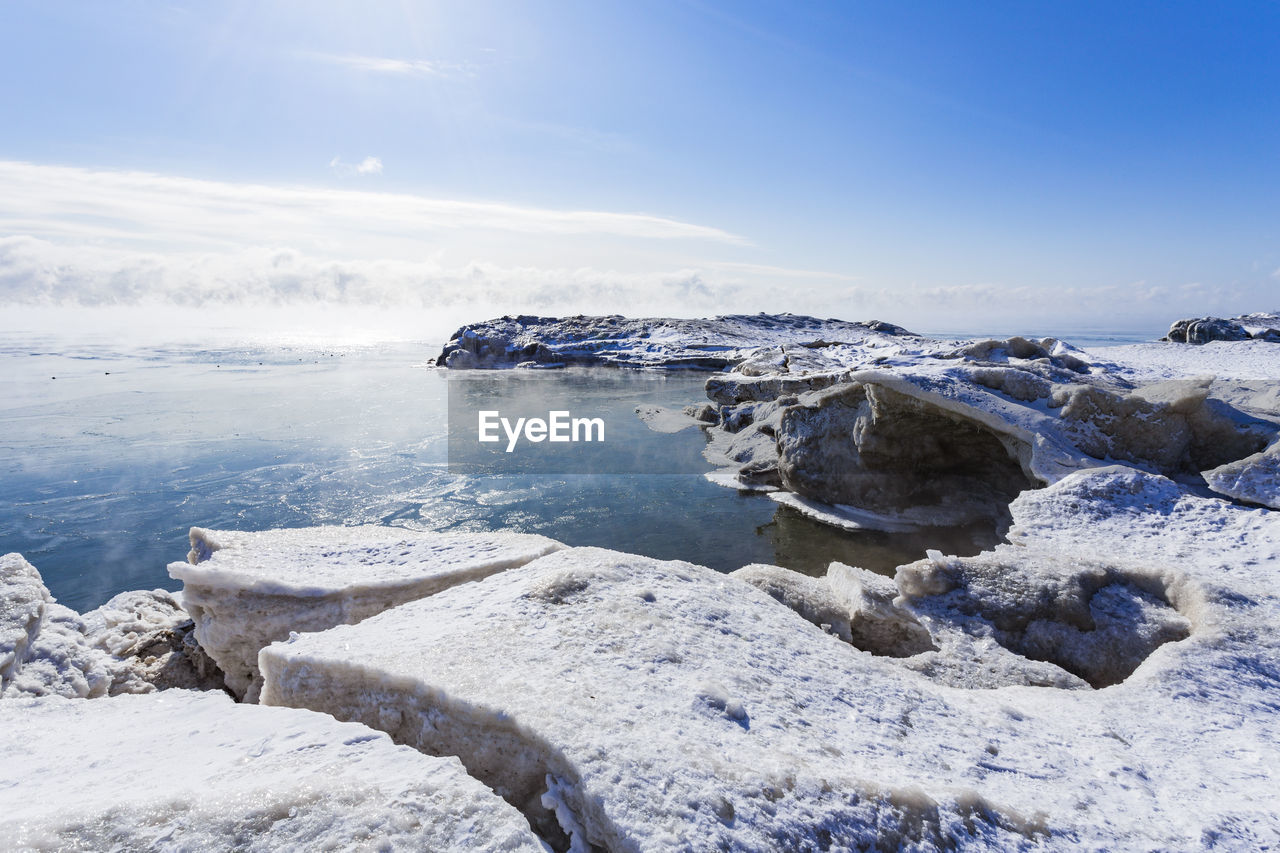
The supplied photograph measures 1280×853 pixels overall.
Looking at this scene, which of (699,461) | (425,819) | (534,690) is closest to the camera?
(425,819)

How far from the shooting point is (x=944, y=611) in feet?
23.7

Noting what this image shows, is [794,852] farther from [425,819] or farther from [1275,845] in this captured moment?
[1275,845]

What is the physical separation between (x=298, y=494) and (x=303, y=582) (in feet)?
42.7

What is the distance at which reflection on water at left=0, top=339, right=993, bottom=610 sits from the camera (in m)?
13.7

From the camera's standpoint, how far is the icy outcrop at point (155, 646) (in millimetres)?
7375

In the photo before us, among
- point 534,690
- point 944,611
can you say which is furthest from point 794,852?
point 944,611

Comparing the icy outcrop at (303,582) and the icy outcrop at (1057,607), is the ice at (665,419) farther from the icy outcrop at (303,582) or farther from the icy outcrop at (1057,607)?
the icy outcrop at (303,582)

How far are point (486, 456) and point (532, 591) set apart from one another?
18397 mm

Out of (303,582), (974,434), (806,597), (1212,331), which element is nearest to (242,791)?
(303,582)

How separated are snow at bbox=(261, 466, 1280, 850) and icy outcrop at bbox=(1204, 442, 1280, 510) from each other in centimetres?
258

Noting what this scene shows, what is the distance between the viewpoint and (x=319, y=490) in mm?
18359

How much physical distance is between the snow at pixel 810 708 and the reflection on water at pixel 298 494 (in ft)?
21.2

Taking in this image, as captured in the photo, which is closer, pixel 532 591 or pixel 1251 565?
pixel 532 591

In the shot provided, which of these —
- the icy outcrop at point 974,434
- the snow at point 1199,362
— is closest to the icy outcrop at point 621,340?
the snow at point 1199,362
